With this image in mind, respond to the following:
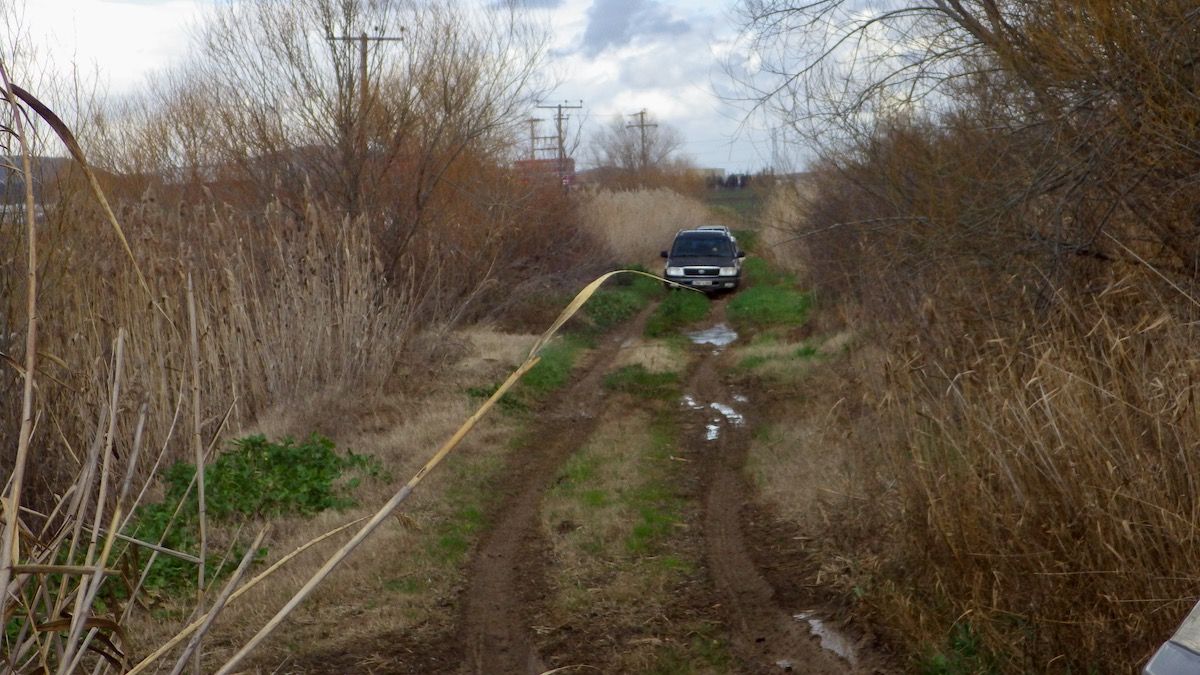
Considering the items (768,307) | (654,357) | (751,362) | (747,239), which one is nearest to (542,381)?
(654,357)

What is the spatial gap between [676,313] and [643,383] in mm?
8021

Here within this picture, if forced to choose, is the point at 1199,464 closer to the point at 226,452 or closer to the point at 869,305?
the point at 869,305

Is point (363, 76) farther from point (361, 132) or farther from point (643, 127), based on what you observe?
point (643, 127)

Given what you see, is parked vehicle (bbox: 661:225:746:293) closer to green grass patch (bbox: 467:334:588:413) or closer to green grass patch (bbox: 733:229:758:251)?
green grass patch (bbox: 467:334:588:413)

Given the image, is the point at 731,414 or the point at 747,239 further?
the point at 747,239

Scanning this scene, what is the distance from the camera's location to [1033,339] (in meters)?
5.66

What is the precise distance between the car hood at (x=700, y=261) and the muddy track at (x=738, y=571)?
586 inches

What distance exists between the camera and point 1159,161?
6.60 metres

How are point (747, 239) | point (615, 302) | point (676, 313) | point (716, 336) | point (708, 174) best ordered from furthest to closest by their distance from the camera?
1. point (708, 174)
2. point (747, 239)
3. point (615, 302)
4. point (676, 313)
5. point (716, 336)

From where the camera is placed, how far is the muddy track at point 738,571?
541 centimetres

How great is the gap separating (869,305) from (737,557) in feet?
6.99

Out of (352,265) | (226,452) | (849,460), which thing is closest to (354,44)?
(352,265)

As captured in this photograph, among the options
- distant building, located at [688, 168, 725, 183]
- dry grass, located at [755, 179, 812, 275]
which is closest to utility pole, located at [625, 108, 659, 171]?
distant building, located at [688, 168, 725, 183]

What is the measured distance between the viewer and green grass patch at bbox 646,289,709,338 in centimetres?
2013
